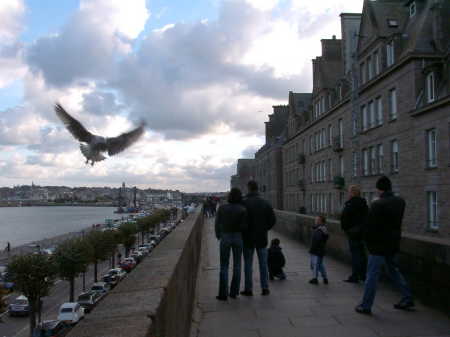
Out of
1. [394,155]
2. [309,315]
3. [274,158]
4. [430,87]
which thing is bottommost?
[309,315]

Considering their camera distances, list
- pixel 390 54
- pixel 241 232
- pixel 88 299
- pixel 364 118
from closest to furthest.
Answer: pixel 241 232
pixel 390 54
pixel 364 118
pixel 88 299

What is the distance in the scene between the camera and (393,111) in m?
29.7

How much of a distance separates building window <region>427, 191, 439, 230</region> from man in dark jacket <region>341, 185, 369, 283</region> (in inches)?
727

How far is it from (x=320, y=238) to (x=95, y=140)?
4.29m

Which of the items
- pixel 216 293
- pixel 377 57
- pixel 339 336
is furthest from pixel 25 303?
pixel 339 336

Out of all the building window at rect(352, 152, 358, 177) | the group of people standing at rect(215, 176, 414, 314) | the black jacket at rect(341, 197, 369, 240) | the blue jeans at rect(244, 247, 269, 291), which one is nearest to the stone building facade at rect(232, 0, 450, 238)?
the building window at rect(352, 152, 358, 177)

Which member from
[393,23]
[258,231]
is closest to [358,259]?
[258,231]

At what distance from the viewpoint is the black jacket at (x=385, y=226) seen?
5.77 m

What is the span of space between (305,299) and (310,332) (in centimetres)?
175

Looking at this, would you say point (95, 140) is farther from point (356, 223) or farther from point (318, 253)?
point (356, 223)

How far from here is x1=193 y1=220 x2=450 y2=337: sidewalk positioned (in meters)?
5.24

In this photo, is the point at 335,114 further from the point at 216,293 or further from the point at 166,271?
the point at 166,271

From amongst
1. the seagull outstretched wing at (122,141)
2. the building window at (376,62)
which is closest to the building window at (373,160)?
the building window at (376,62)

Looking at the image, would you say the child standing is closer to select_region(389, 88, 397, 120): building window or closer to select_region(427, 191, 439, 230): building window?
select_region(427, 191, 439, 230): building window
